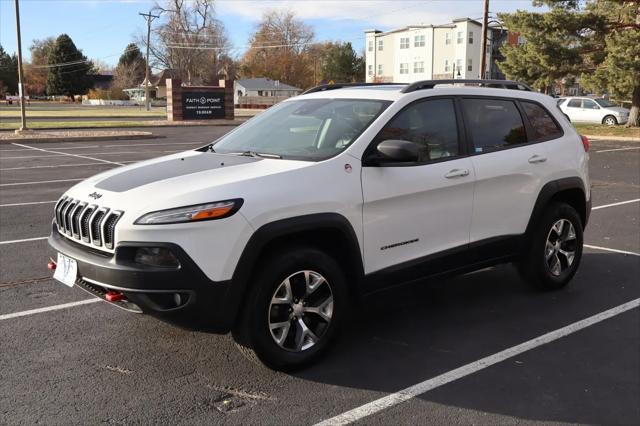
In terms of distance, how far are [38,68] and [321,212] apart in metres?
111

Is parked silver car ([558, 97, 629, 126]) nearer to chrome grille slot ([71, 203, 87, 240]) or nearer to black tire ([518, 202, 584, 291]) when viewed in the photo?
black tire ([518, 202, 584, 291])

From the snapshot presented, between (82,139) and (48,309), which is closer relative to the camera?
(48,309)

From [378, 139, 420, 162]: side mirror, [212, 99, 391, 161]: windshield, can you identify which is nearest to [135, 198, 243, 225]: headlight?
[212, 99, 391, 161]: windshield

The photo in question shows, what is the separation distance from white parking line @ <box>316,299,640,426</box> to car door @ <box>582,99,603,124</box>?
96.4ft

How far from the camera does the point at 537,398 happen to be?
11.6 feet

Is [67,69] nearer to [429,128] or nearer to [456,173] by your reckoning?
[429,128]

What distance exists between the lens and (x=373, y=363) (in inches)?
158

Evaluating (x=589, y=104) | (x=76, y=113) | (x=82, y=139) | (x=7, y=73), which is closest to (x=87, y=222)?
(x=82, y=139)

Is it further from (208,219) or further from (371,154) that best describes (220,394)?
(371,154)

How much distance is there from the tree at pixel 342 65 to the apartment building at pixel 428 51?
10.9 m

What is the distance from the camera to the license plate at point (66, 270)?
377cm

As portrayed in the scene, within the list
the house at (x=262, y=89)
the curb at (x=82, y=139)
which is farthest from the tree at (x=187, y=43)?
the curb at (x=82, y=139)

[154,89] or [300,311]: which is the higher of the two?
[154,89]

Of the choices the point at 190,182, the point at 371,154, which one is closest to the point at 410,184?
the point at 371,154
